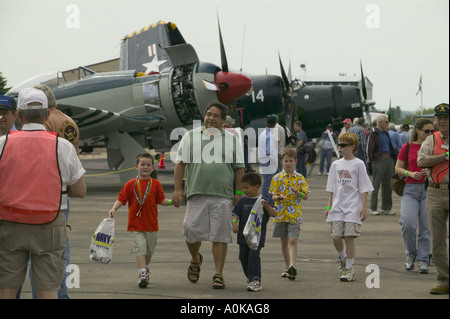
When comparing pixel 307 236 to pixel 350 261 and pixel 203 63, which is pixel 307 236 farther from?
pixel 203 63

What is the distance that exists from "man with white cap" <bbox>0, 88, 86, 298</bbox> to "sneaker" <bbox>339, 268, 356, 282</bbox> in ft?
11.6

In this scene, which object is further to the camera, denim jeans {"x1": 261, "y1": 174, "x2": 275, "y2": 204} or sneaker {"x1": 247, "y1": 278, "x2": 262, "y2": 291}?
denim jeans {"x1": 261, "y1": 174, "x2": 275, "y2": 204}

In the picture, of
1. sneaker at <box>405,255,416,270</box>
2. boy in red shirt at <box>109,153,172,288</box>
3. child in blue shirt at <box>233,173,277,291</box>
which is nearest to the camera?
child in blue shirt at <box>233,173,277,291</box>

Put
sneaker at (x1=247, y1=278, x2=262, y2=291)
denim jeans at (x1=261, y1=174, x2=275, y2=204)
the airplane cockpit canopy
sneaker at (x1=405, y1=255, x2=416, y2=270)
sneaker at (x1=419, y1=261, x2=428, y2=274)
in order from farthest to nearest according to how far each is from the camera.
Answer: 1. the airplane cockpit canopy
2. denim jeans at (x1=261, y1=174, x2=275, y2=204)
3. sneaker at (x1=405, y1=255, x2=416, y2=270)
4. sneaker at (x1=419, y1=261, x2=428, y2=274)
5. sneaker at (x1=247, y1=278, x2=262, y2=291)

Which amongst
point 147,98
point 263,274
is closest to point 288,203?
point 263,274

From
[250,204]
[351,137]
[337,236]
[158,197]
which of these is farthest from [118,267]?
[351,137]

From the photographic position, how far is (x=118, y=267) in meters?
8.44

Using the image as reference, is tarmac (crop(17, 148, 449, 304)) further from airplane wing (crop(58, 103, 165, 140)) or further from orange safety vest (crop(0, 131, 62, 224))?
airplane wing (crop(58, 103, 165, 140))

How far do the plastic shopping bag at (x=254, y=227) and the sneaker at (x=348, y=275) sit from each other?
1.04 meters

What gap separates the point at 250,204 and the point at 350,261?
1.24 m

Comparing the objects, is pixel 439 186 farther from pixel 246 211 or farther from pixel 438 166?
pixel 246 211

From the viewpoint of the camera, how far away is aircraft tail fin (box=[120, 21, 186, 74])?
2325 cm

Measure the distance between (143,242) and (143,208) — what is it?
1.18 ft

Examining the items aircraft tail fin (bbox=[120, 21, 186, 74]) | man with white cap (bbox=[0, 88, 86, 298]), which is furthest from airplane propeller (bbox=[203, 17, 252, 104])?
man with white cap (bbox=[0, 88, 86, 298])
